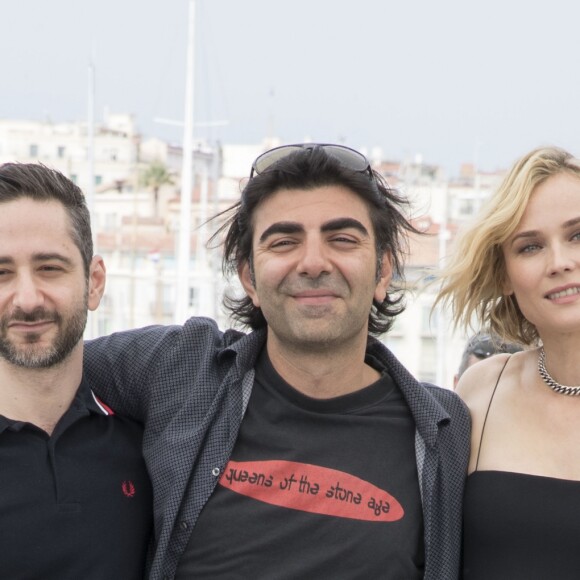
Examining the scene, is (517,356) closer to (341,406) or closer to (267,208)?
(341,406)

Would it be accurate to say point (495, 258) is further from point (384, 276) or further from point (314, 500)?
point (314, 500)

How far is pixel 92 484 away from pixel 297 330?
0.86 m

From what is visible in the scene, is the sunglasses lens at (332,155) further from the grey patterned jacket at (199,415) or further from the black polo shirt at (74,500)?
the black polo shirt at (74,500)

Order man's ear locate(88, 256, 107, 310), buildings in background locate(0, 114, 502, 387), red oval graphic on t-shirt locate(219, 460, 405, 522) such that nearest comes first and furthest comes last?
red oval graphic on t-shirt locate(219, 460, 405, 522) → man's ear locate(88, 256, 107, 310) → buildings in background locate(0, 114, 502, 387)

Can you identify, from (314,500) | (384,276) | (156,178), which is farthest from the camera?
(156,178)

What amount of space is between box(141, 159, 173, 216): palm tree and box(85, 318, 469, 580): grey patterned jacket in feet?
140

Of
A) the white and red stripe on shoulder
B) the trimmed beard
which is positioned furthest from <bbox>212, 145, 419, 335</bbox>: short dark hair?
the trimmed beard

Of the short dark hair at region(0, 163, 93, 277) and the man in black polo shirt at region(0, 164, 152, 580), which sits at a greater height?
the short dark hair at region(0, 163, 93, 277)

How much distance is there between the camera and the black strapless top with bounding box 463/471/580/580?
3.20m

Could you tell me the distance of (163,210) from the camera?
45.4 meters

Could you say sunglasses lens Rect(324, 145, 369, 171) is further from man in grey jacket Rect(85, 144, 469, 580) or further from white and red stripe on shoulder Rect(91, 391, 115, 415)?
white and red stripe on shoulder Rect(91, 391, 115, 415)

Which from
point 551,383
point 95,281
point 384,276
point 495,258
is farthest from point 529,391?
point 95,281

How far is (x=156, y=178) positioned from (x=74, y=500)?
45315mm

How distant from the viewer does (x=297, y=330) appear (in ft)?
11.3
